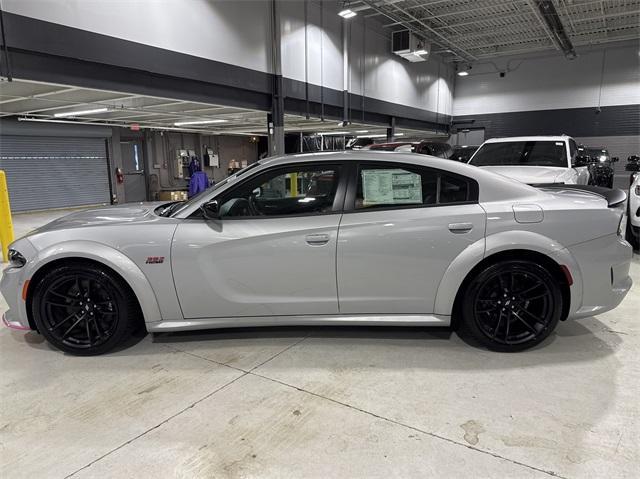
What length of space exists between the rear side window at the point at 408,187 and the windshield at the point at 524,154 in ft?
15.6

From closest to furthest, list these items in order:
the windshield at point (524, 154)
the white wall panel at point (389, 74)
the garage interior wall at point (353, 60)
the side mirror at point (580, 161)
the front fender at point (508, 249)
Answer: the front fender at point (508, 249)
the side mirror at point (580, 161)
the windshield at point (524, 154)
the garage interior wall at point (353, 60)
the white wall panel at point (389, 74)

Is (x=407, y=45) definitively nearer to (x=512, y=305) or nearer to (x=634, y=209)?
(x=634, y=209)

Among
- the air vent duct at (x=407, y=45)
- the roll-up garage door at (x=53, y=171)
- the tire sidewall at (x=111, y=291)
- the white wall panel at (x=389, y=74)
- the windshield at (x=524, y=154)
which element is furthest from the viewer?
the air vent duct at (x=407, y=45)

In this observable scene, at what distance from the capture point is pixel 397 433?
2.15 metres

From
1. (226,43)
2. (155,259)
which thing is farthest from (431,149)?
(155,259)

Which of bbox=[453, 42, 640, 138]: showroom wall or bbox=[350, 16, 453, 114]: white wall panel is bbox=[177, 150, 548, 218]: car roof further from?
bbox=[453, 42, 640, 138]: showroom wall

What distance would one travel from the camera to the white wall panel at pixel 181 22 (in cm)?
545

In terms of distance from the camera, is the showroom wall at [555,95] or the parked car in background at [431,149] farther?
the showroom wall at [555,95]

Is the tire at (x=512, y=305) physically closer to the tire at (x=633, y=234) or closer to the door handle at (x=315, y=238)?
the door handle at (x=315, y=238)

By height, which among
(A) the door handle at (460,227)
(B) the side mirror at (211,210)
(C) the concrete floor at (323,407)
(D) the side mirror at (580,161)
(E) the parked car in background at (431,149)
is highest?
(E) the parked car in background at (431,149)

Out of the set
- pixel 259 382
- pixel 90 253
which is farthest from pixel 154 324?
pixel 259 382

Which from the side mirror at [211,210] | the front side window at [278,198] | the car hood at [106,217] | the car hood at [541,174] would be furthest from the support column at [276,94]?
the side mirror at [211,210]

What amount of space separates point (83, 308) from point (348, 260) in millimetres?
1890

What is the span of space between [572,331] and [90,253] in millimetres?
3669
